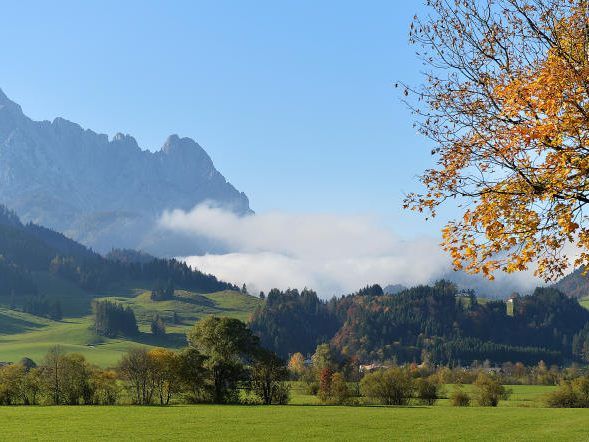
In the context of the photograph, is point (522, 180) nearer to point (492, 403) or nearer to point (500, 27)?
point (500, 27)

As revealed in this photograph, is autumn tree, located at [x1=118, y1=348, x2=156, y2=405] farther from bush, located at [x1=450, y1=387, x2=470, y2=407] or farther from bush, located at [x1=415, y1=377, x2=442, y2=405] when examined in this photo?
bush, located at [x1=450, y1=387, x2=470, y2=407]

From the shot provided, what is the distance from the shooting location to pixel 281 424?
222 feet

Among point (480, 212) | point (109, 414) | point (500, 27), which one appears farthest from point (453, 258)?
point (109, 414)

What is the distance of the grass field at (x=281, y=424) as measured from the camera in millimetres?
57375

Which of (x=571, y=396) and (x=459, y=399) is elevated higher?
(x=571, y=396)

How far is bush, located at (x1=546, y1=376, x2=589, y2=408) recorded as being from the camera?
115 m

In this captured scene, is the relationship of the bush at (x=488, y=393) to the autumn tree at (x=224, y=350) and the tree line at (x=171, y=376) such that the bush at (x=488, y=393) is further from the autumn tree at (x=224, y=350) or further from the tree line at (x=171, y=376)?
the autumn tree at (x=224, y=350)

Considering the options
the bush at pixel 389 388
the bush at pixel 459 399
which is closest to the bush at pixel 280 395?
the bush at pixel 389 388

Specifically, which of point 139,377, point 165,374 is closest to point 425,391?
point 165,374

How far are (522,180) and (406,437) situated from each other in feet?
144

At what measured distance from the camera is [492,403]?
11544cm

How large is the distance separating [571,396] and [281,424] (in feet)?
233

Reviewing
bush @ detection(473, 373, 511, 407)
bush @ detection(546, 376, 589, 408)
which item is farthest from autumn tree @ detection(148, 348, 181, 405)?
bush @ detection(546, 376, 589, 408)

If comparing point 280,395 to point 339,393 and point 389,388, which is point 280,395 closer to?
point 339,393
